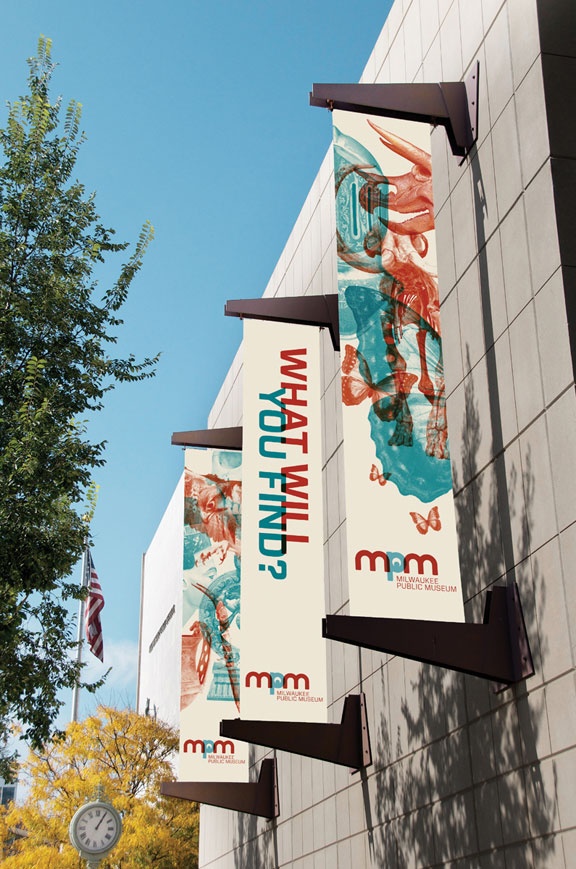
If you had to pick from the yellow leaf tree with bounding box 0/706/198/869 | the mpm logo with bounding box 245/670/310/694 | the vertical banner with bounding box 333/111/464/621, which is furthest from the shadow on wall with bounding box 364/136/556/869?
the yellow leaf tree with bounding box 0/706/198/869

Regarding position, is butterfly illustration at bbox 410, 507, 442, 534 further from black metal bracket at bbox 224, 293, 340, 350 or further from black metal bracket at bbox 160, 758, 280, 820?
black metal bracket at bbox 160, 758, 280, 820

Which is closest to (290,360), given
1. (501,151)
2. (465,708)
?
(501,151)

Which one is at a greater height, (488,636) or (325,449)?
(325,449)

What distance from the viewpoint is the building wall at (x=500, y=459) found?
28.5 ft

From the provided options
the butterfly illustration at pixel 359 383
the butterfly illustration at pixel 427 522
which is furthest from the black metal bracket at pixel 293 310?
the butterfly illustration at pixel 427 522

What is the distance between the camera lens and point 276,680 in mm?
12984

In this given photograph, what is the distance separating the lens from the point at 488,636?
930 centimetres

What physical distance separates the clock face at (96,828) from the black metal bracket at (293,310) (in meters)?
9.54

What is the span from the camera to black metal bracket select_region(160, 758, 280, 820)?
18.9m

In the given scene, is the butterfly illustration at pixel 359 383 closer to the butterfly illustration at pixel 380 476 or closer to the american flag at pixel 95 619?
the butterfly illustration at pixel 380 476

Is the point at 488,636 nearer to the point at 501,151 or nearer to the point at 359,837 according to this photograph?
the point at 501,151

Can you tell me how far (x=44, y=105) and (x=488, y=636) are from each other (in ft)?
34.3

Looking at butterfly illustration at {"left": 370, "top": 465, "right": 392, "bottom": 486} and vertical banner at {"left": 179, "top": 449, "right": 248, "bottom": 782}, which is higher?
vertical banner at {"left": 179, "top": 449, "right": 248, "bottom": 782}

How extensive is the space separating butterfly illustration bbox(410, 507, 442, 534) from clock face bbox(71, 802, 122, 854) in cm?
1134
